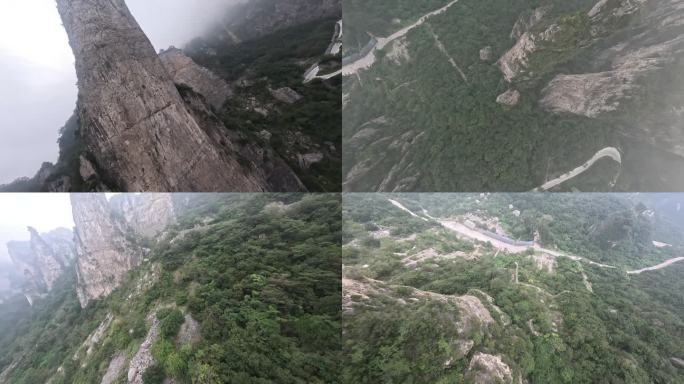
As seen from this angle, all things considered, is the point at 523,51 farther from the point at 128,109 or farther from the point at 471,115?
the point at 128,109

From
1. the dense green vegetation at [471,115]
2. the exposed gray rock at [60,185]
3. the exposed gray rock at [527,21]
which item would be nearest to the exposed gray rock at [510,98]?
the dense green vegetation at [471,115]

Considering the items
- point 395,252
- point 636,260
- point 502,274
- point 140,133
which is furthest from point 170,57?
point 636,260

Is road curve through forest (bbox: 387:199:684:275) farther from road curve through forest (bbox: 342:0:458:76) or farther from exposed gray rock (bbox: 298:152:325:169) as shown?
Answer: road curve through forest (bbox: 342:0:458:76)

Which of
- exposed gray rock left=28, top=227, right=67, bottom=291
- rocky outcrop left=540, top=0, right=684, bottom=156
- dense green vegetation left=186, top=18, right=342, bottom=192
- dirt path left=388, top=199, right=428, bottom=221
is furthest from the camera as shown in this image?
dirt path left=388, top=199, right=428, bottom=221

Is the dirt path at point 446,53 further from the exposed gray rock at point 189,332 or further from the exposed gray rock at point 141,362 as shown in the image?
the exposed gray rock at point 141,362

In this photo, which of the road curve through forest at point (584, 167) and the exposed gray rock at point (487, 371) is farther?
the road curve through forest at point (584, 167)

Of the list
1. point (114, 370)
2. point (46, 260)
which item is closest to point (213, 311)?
point (114, 370)

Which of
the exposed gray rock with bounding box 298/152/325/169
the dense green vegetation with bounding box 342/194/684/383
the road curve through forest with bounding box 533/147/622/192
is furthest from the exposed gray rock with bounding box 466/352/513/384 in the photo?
the exposed gray rock with bounding box 298/152/325/169
